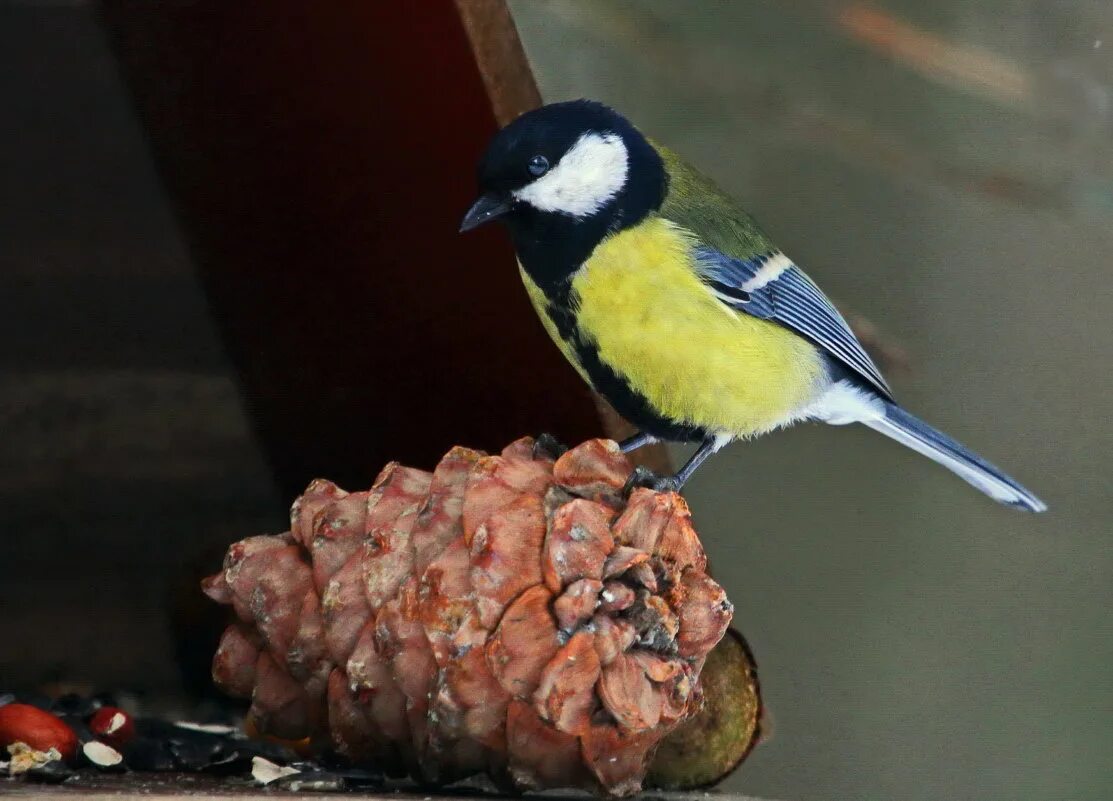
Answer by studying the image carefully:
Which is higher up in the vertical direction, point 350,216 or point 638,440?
point 350,216

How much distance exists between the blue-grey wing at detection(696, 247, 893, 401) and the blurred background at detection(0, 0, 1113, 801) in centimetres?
15

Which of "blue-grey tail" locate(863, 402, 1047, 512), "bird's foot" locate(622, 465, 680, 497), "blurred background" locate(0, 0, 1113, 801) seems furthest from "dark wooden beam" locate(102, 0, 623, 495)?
"blue-grey tail" locate(863, 402, 1047, 512)

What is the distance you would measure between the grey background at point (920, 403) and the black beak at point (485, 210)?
0.38 meters

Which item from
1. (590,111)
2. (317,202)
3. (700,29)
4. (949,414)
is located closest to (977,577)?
(949,414)

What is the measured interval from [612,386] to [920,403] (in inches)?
25.7

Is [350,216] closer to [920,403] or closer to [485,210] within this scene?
[485,210]

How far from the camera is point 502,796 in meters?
0.64

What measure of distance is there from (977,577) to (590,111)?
0.85 metres

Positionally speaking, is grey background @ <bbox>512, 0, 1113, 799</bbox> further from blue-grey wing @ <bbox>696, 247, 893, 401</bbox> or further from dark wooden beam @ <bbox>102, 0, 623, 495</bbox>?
dark wooden beam @ <bbox>102, 0, 623, 495</bbox>

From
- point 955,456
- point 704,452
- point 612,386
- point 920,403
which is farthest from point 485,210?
point 920,403

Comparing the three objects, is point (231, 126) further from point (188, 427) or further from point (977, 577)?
point (977, 577)

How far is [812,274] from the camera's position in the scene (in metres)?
1.40

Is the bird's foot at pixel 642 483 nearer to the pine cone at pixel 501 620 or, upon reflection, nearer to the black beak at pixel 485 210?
the pine cone at pixel 501 620

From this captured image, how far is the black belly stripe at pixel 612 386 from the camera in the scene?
0.91 metres
